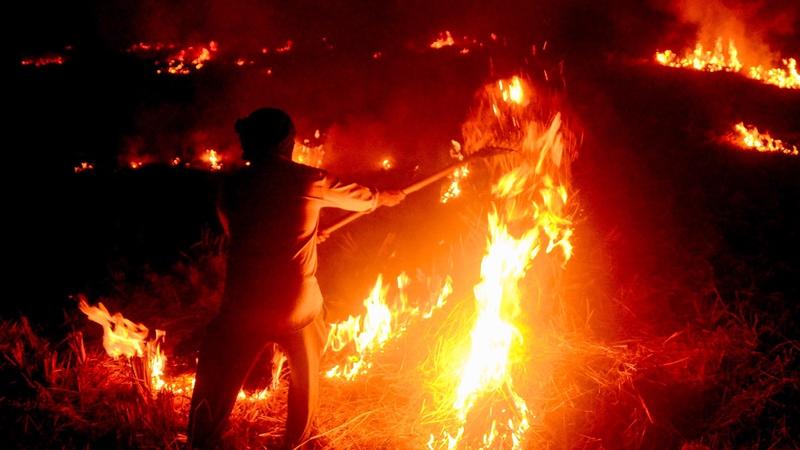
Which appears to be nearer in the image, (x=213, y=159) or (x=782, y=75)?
(x=213, y=159)

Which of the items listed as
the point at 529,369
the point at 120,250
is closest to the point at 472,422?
the point at 529,369

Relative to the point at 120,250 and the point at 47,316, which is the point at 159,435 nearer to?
the point at 47,316

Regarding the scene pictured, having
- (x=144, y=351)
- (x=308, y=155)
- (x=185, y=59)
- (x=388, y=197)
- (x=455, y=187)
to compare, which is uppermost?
(x=388, y=197)

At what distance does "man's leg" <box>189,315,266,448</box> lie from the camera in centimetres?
299

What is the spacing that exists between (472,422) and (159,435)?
2.00m

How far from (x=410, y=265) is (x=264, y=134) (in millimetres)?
3444

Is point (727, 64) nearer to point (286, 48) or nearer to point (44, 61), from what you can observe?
point (286, 48)

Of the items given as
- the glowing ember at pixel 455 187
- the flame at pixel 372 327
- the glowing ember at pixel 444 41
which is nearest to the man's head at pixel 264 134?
the flame at pixel 372 327

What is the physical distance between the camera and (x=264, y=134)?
2736 mm

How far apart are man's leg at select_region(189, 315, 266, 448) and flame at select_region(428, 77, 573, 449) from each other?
1.37 metres

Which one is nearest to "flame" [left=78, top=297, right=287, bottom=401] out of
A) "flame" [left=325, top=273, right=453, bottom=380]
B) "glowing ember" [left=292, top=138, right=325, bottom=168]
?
"flame" [left=325, top=273, right=453, bottom=380]

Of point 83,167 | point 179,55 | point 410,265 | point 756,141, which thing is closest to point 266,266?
point 410,265

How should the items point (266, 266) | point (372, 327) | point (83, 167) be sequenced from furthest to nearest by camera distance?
point (83, 167) < point (372, 327) < point (266, 266)

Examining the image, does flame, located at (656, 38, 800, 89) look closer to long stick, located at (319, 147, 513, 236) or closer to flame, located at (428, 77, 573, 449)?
flame, located at (428, 77, 573, 449)
